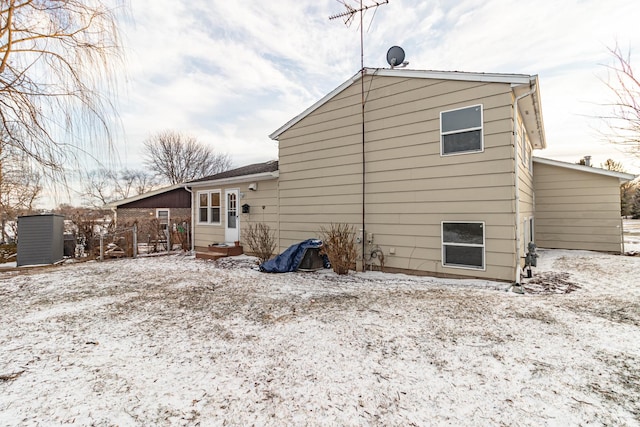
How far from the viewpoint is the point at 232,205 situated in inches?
420

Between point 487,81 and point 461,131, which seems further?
point 461,131

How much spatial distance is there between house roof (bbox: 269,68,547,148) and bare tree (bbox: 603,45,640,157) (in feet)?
5.21

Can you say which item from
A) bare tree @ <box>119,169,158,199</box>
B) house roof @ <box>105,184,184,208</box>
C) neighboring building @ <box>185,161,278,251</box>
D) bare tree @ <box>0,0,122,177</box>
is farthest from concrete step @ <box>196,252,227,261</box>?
bare tree @ <box>119,169,158,199</box>

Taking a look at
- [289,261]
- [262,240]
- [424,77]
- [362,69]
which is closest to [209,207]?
[262,240]

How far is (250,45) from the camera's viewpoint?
946 centimetres

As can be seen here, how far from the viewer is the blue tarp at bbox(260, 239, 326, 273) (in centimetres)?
738

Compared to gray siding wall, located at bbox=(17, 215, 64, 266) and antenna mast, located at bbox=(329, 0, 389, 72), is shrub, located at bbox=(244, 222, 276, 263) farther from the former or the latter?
gray siding wall, located at bbox=(17, 215, 64, 266)

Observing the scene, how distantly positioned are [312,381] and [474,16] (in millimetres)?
8891

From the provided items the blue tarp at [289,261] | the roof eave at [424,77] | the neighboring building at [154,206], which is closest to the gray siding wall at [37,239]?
the neighboring building at [154,206]

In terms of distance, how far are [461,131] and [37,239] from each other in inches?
491

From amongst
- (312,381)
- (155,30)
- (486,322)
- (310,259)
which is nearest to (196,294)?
(310,259)

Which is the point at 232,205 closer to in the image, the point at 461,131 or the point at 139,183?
the point at 461,131

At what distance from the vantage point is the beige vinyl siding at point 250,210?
9.45 metres

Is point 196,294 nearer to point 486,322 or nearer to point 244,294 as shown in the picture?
point 244,294
